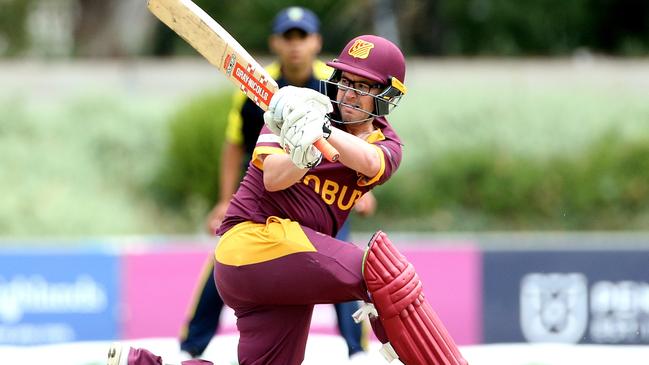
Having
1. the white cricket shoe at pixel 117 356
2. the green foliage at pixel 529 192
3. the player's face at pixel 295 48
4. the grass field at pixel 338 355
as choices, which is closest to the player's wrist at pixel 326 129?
the white cricket shoe at pixel 117 356

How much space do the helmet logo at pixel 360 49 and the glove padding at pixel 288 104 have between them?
0.38 m

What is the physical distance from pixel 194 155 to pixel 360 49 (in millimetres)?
7047

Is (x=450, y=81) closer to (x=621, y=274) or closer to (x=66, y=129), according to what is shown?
(x=66, y=129)

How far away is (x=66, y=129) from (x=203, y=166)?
7.08ft

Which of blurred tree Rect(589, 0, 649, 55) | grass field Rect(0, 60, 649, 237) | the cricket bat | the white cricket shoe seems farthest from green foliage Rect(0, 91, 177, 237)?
blurred tree Rect(589, 0, 649, 55)

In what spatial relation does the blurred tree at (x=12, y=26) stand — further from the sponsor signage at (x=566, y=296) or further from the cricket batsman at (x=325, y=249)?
the cricket batsman at (x=325, y=249)

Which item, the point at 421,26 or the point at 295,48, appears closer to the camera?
the point at 295,48

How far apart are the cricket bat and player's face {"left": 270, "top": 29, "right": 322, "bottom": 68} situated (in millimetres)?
1794

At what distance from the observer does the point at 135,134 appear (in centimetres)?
1212

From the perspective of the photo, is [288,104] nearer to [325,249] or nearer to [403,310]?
[325,249]

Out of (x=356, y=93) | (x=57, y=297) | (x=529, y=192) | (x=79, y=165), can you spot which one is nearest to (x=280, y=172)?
(x=356, y=93)

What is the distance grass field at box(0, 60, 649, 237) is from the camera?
1111 centimetres

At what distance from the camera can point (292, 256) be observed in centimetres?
408

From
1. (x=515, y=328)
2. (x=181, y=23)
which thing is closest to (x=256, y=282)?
(x=181, y=23)
